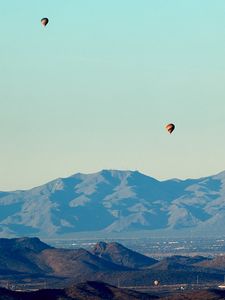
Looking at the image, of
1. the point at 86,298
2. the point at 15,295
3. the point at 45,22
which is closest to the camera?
→ the point at 45,22

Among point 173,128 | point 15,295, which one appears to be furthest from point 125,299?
point 173,128

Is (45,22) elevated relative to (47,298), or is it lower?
elevated

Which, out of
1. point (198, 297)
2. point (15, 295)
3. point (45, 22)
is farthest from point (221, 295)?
point (45, 22)

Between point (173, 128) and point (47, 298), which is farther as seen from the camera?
point (47, 298)

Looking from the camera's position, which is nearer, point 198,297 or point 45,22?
→ point 45,22

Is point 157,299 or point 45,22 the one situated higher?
point 45,22

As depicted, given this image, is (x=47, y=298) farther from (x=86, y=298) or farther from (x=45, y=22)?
(x=45, y=22)

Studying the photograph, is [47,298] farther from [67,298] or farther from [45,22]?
[45,22]

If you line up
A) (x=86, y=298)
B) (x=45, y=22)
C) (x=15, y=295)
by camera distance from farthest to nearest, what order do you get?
(x=86, y=298), (x=15, y=295), (x=45, y=22)

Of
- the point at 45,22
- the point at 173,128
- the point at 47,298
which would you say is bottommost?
the point at 47,298
